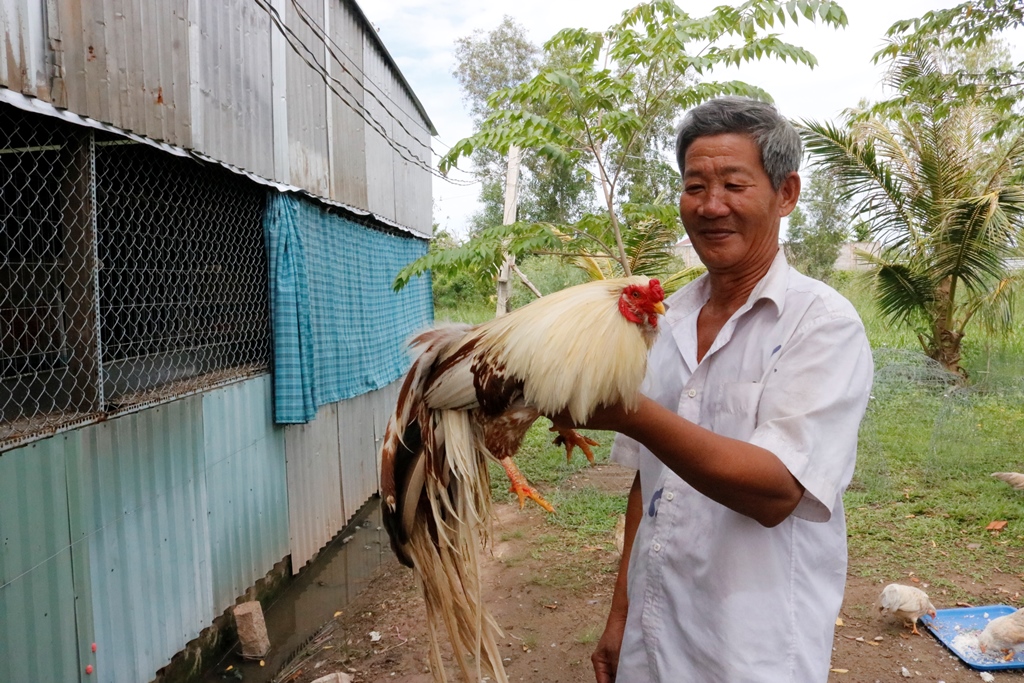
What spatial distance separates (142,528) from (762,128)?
372cm

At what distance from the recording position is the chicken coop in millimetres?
3072

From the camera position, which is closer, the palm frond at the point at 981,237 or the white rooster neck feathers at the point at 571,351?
the white rooster neck feathers at the point at 571,351

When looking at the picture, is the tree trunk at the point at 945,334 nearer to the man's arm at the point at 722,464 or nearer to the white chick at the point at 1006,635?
the white chick at the point at 1006,635

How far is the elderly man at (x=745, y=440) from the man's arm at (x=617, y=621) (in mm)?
203

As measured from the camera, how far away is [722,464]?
1199mm

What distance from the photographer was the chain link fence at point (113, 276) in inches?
132

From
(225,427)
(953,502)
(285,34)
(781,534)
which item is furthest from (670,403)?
(953,502)

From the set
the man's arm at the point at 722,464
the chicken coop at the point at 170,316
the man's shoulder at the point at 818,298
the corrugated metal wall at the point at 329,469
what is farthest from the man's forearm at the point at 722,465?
the corrugated metal wall at the point at 329,469

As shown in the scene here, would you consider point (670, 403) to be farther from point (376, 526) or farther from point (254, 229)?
point (376, 526)

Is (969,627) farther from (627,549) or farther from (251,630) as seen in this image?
(251,630)

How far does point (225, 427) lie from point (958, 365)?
9.46 m

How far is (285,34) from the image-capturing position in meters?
5.67

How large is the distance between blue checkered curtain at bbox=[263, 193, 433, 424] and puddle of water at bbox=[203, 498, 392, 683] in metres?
1.49

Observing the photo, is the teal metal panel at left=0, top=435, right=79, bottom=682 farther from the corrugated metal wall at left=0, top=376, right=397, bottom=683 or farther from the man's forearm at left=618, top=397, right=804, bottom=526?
the man's forearm at left=618, top=397, right=804, bottom=526
